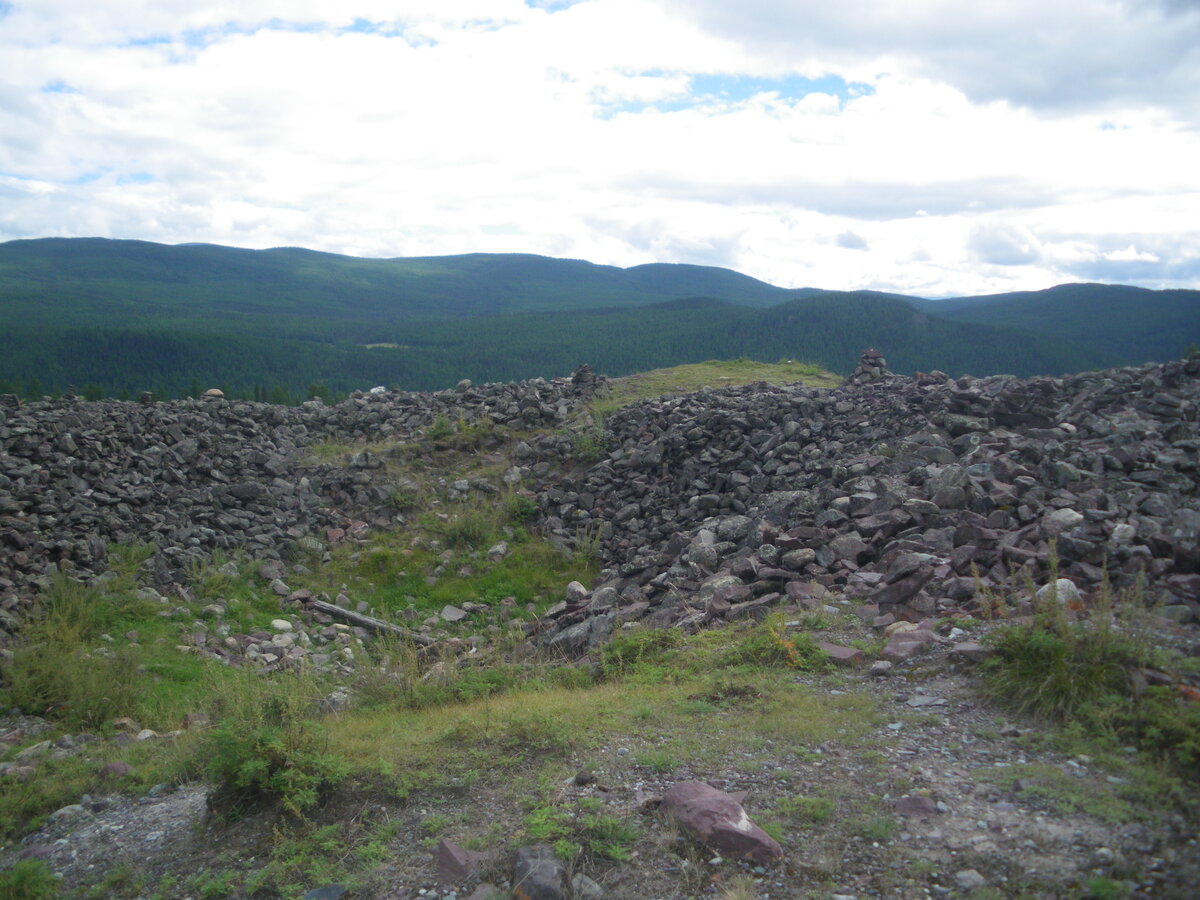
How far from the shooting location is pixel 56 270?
161875 mm

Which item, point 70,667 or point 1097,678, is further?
point 70,667

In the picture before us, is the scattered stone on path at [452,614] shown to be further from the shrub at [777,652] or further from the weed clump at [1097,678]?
the weed clump at [1097,678]

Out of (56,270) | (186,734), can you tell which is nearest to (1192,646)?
(186,734)

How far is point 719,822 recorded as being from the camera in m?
3.56

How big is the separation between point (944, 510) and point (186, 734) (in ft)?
22.4

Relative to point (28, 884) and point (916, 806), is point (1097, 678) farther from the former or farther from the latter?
point (28, 884)

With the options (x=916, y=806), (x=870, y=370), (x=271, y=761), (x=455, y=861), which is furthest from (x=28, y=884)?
(x=870, y=370)

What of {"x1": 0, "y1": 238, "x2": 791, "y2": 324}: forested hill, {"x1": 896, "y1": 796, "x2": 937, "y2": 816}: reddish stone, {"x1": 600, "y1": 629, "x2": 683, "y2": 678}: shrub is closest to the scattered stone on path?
{"x1": 600, "y1": 629, "x2": 683, "y2": 678}: shrub

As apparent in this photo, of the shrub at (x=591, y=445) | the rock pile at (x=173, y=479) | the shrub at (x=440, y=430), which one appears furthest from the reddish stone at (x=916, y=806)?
the shrub at (x=440, y=430)

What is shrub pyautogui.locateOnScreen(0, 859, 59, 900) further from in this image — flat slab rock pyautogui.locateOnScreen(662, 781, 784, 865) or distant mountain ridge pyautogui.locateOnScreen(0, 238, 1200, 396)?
distant mountain ridge pyautogui.locateOnScreen(0, 238, 1200, 396)

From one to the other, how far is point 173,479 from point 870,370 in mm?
12244

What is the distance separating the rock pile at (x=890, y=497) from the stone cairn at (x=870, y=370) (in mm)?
634

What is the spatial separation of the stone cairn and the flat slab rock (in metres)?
11.5

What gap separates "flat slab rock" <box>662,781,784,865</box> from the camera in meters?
3.45
